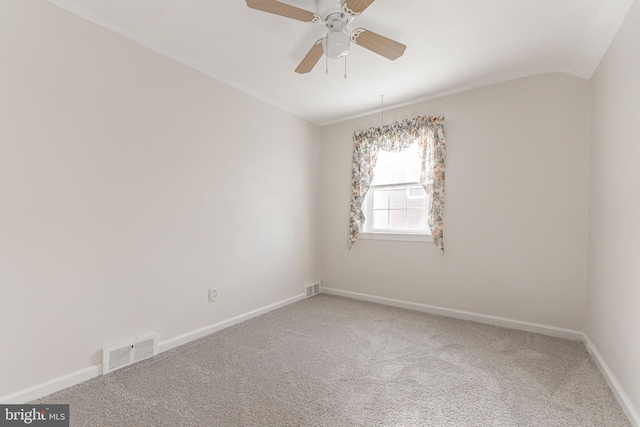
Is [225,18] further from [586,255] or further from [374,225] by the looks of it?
[586,255]

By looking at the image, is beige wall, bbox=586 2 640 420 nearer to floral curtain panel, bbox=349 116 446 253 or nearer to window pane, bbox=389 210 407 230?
floral curtain panel, bbox=349 116 446 253

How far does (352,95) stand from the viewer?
3182 mm

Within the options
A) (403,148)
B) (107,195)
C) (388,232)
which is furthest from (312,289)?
(107,195)

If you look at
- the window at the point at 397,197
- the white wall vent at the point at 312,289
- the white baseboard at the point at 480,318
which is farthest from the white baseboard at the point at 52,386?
the window at the point at 397,197

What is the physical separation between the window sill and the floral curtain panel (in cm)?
10

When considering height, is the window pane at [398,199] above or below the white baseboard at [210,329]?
above

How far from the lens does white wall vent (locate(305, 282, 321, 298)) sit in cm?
389

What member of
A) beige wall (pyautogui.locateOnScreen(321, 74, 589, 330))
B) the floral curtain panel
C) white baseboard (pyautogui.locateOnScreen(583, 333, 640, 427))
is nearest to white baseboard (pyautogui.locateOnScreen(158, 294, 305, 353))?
the floral curtain panel

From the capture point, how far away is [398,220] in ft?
11.7

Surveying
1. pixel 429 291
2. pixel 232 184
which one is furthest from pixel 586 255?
pixel 232 184

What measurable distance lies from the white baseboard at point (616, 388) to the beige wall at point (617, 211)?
34mm

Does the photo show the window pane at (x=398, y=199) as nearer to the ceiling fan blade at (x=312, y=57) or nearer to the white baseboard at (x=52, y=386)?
the ceiling fan blade at (x=312, y=57)

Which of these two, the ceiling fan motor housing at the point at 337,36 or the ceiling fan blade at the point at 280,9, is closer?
the ceiling fan blade at the point at 280,9

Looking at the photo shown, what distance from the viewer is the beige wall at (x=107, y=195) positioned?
1654 millimetres
